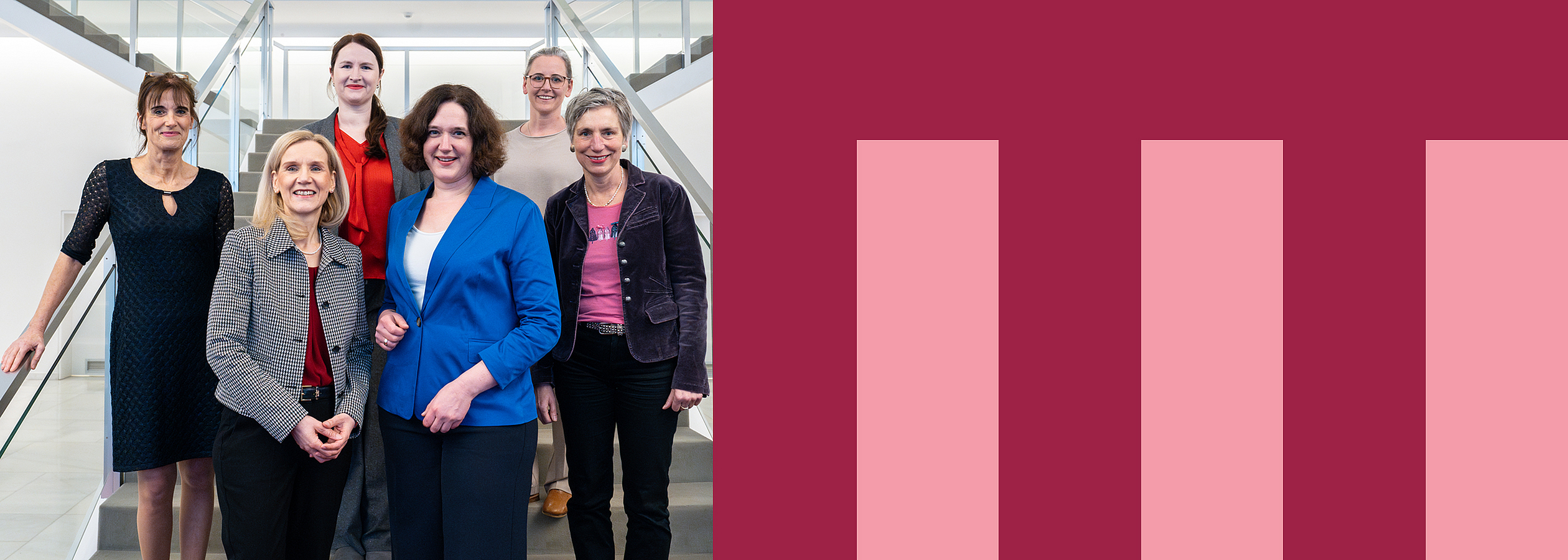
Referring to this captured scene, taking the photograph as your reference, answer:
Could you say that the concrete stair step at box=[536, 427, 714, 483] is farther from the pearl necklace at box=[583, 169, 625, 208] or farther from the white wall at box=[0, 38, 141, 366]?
the white wall at box=[0, 38, 141, 366]

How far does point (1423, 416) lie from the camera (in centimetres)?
127

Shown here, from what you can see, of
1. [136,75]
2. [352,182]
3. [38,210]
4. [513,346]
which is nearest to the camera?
[513,346]

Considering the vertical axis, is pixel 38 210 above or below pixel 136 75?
below

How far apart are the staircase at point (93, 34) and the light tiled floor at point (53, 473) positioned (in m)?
Result: 4.04

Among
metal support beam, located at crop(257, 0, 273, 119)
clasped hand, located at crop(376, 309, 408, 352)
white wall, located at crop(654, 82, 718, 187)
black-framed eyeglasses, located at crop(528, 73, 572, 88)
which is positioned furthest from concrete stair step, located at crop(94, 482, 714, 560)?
white wall, located at crop(654, 82, 718, 187)

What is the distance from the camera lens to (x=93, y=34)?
19.3 feet

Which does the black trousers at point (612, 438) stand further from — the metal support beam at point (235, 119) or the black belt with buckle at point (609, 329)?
the metal support beam at point (235, 119)

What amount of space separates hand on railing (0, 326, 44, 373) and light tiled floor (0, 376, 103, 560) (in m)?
0.24

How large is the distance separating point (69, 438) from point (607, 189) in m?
1.89

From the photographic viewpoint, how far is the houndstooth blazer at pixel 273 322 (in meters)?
1.68

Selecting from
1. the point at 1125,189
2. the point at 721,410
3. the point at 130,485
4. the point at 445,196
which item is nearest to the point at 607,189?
the point at 445,196

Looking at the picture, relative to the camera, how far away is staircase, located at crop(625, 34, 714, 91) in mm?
5762

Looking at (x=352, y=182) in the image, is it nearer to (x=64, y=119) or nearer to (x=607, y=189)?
(x=607, y=189)

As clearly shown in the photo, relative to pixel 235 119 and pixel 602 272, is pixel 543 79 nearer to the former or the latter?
pixel 602 272
